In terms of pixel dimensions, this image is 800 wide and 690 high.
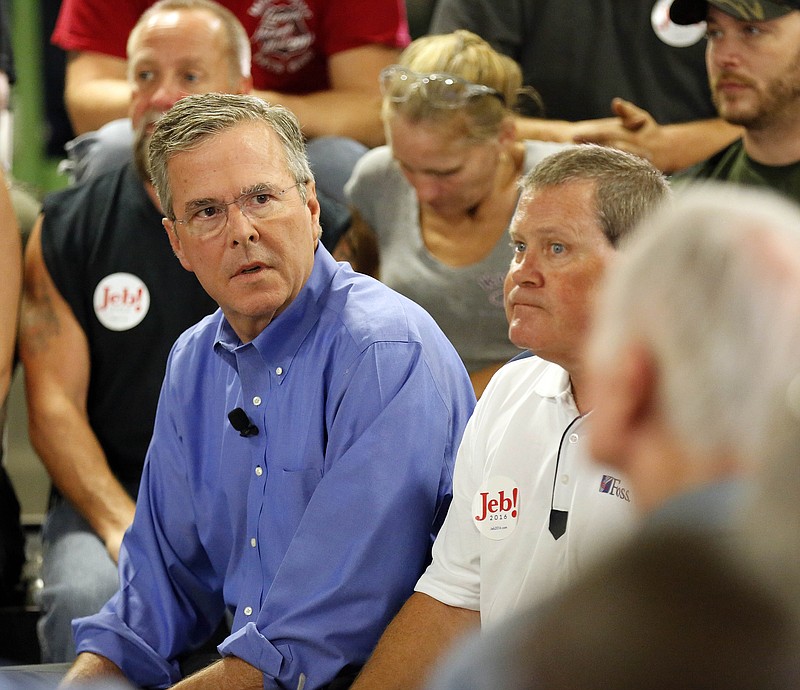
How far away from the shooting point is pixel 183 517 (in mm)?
1929

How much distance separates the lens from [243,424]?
1.80 m

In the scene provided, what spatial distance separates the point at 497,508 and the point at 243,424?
0.44 metres

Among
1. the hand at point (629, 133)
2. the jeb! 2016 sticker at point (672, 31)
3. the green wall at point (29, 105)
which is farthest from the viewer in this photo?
the green wall at point (29, 105)

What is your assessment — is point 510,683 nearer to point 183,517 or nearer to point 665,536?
point 665,536

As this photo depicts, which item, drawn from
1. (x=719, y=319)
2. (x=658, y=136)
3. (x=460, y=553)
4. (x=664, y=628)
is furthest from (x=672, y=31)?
(x=664, y=628)

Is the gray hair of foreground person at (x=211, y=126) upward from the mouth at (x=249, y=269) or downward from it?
upward

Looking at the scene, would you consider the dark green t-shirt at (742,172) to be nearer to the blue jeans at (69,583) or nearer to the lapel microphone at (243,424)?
the lapel microphone at (243,424)

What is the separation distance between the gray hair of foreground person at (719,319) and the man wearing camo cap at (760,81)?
5.65ft

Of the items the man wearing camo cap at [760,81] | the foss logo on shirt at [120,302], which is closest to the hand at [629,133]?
the man wearing camo cap at [760,81]

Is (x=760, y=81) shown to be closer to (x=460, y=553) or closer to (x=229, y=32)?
(x=229, y=32)

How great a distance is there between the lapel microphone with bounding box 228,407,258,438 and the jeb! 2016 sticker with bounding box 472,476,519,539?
15.4 inches

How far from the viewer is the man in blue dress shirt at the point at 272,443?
1.65 m

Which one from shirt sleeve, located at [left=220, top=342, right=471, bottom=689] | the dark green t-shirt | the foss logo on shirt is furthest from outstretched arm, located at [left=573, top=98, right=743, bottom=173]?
shirt sleeve, located at [left=220, top=342, right=471, bottom=689]

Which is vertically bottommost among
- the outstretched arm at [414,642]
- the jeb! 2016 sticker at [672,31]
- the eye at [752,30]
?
the outstretched arm at [414,642]
